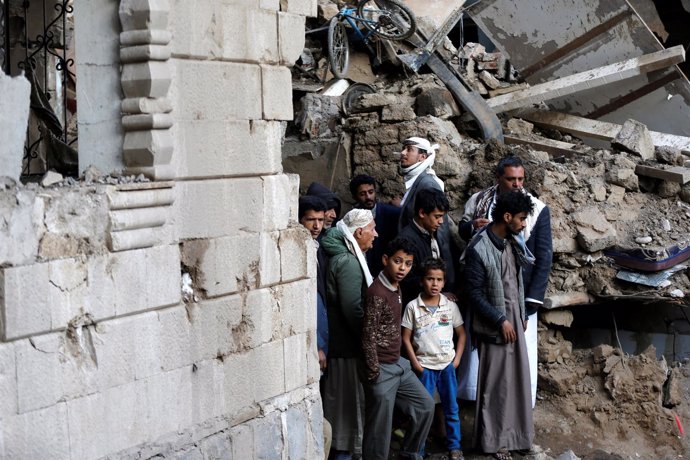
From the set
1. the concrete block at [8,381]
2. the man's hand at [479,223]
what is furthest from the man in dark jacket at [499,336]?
the concrete block at [8,381]

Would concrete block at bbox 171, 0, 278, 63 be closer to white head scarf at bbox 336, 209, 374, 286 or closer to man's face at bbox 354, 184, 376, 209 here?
white head scarf at bbox 336, 209, 374, 286

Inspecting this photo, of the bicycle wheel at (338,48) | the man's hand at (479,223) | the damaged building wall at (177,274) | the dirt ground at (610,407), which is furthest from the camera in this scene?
the bicycle wheel at (338,48)

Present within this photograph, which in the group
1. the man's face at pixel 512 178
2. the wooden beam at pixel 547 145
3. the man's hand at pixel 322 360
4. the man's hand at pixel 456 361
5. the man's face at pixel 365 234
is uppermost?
the wooden beam at pixel 547 145

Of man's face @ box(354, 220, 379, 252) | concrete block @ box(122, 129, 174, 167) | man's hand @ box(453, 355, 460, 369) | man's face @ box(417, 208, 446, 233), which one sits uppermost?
concrete block @ box(122, 129, 174, 167)

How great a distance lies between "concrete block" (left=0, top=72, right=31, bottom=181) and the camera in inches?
167

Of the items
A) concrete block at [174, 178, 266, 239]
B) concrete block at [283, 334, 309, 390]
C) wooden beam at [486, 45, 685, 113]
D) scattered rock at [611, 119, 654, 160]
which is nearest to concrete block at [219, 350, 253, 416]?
concrete block at [283, 334, 309, 390]

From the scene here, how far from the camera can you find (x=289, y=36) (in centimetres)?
552

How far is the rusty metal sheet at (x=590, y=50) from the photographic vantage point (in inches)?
388

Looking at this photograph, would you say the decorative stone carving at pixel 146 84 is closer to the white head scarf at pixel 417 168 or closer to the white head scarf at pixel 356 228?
the white head scarf at pixel 356 228

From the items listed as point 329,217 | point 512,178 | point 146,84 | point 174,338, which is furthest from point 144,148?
point 512,178

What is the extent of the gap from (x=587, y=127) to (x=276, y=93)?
18.1 ft

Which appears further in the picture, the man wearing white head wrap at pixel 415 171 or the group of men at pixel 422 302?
the man wearing white head wrap at pixel 415 171

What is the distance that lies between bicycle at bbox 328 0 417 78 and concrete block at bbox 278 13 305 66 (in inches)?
188

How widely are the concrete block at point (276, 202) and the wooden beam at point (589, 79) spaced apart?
16.6ft
